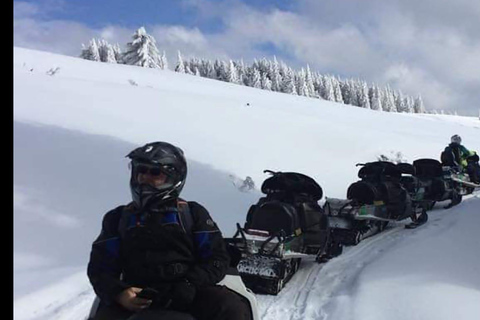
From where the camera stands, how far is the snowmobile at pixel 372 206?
7625 mm

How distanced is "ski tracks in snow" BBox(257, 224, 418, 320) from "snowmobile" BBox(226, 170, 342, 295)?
13 cm

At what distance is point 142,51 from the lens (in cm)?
4772

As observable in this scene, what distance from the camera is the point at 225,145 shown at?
40.0 feet

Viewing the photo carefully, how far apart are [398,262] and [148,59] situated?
1755 inches

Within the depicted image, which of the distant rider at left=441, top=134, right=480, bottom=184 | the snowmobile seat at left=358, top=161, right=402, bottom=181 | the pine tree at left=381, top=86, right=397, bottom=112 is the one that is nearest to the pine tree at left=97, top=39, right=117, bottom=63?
the pine tree at left=381, top=86, right=397, bottom=112

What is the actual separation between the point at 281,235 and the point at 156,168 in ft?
8.53

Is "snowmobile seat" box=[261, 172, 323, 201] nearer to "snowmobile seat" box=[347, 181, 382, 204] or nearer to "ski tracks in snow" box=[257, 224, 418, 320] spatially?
"ski tracks in snow" box=[257, 224, 418, 320]

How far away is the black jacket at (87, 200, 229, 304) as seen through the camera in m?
3.18

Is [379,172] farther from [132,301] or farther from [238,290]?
[132,301]

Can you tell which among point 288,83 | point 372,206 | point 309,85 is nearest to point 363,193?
point 372,206

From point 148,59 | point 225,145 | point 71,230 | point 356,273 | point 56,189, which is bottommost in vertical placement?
point 356,273

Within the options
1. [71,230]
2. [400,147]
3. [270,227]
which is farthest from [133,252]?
[400,147]

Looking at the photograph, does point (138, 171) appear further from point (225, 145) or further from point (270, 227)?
point (225, 145)

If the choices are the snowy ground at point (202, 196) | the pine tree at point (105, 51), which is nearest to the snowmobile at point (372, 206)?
the snowy ground at point (202, 196)
